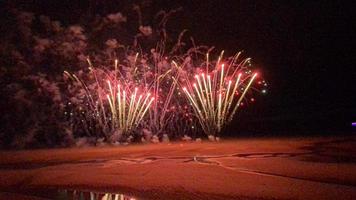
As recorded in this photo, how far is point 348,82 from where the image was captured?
217 feet

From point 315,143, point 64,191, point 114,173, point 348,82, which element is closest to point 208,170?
point 114,173

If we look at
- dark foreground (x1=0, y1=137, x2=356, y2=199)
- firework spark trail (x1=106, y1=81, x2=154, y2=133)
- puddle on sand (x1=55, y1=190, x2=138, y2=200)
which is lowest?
puddle on sand (x1=55, y1=190, x2=138, y2=200)

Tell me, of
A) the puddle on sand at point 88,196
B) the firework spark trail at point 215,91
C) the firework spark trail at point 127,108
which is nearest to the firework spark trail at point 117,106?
the firework spark trail at point 127,108

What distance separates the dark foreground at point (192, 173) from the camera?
517 inches

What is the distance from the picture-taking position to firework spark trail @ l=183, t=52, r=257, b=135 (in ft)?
99.8

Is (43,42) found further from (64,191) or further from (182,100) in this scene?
(64,191)

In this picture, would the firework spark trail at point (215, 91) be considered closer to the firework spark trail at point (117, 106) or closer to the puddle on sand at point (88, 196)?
the firework spark trail at point (117, 106)

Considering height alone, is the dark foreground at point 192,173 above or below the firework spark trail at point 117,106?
below

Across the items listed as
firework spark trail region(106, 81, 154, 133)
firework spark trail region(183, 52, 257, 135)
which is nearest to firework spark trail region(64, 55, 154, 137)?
firework spark trail region(106, 81, 154, 133)

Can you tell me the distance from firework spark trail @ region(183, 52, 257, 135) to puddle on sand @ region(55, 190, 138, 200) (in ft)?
56.2

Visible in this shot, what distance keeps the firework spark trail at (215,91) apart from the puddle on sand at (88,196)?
17131mm

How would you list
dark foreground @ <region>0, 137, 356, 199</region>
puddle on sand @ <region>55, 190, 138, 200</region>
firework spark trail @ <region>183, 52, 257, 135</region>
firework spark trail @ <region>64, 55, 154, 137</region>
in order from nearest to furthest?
puddle on sand @ <region>55, 190, 138, 200</region>
dark foreground @ <region>0, 137, 356, 199</region>
firework spark trail @ <region>64, 55, 154, 137</region>
firework spark trail @ <region>183, 52, 257, 135</region>

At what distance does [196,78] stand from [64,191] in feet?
56.5

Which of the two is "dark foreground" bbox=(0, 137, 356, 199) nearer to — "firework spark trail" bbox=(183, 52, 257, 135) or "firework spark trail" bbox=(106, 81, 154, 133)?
"firework spark trail" bbox=(106, 81, 154, 133)
